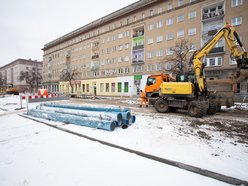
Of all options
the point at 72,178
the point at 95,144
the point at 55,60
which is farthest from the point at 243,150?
the point at 55,60

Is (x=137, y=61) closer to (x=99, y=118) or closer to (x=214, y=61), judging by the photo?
(x=214, y=61)

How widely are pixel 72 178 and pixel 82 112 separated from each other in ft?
13.2

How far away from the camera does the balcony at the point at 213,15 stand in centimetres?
2311

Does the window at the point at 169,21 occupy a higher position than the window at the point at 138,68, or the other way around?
the window at the point at 169,21

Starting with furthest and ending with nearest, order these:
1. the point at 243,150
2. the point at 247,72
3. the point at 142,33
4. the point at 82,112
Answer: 1. the point at 142,33
2. the point at 247,72
3. the point at 82,112
4. the point at 243,150

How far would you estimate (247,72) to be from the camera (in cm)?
807

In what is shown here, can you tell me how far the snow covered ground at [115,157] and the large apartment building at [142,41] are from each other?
2220cm

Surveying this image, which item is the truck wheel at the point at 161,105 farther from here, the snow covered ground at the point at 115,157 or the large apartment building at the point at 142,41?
the large apartment building at the point at 142,41

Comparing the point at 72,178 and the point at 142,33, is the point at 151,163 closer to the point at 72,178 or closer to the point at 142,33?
the point at 72,178

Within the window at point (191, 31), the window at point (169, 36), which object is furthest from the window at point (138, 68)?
the window at point (191, 31)

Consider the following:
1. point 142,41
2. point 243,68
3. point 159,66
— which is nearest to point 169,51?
point 159,66

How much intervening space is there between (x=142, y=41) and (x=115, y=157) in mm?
32511

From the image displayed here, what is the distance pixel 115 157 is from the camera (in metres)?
3.41

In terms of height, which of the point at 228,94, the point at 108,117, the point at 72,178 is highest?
the point at 228,94
